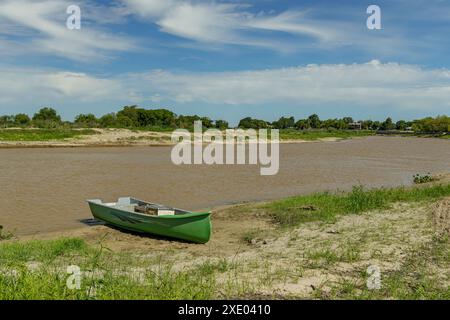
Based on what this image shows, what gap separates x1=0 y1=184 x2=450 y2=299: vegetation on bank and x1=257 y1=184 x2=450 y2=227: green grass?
0.74 meters

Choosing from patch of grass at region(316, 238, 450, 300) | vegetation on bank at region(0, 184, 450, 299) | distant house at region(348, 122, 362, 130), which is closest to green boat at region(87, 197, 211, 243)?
vegetation on bank at region(0, 184, 450, 299)

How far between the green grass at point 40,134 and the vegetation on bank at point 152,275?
4553cm

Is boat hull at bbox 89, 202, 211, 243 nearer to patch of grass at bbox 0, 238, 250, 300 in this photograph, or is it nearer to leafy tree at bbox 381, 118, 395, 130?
patch of grass at bbox 0, 238, 250, 300

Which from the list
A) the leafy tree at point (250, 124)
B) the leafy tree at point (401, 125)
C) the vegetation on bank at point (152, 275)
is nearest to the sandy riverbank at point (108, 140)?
the vegetation on bank at point (152, 275)

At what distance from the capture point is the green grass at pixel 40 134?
176 ft

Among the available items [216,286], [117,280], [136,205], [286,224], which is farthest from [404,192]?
[117,280]

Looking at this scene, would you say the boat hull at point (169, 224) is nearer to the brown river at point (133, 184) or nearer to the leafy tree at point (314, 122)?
the brown river at point (133, 184)

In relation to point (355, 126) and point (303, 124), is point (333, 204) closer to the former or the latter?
point (303, 124)

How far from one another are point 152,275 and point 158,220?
4698mm

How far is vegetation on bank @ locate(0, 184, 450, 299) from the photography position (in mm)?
6109

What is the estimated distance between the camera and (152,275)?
740 centimetres

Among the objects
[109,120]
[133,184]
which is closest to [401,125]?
[109,120]

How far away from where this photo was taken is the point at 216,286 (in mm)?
7020
